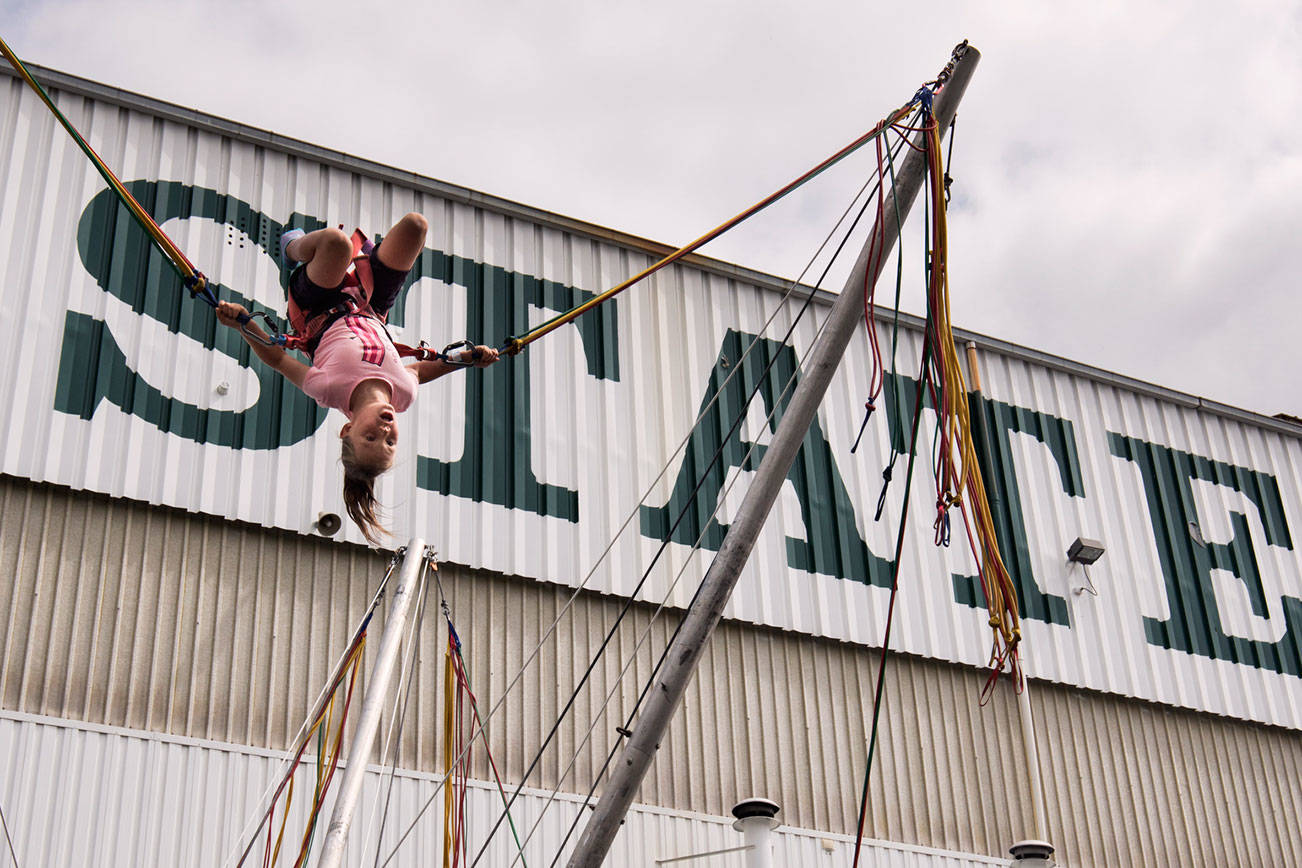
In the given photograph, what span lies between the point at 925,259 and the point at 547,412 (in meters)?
7.71

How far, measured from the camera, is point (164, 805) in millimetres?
13211

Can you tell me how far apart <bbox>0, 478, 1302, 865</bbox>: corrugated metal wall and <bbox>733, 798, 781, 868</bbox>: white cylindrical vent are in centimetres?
268

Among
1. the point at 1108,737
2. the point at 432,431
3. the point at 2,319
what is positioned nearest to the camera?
the point at 2,319

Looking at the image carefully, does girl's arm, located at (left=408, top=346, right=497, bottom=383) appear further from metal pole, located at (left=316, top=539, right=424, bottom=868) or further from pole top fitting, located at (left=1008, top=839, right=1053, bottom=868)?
pole top fitting, located at (left=1008, top=839, right=1053, bottom=868)

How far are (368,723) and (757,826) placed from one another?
3686mm

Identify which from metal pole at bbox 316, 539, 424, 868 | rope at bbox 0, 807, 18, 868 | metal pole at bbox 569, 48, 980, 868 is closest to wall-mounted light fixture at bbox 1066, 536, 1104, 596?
metal pole at bbox 316, 539, 424, 868

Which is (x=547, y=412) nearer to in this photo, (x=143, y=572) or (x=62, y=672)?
(x=143, y=572)

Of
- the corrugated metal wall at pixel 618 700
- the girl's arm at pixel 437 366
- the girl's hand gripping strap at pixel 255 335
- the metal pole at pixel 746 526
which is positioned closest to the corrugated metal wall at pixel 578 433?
the corrugated metal wall at pixel 618 700

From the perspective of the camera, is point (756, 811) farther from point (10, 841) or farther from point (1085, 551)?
Answer: point (1085, 551)

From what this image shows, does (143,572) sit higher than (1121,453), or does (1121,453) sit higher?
(1121,453)

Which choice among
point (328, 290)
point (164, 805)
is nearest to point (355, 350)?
point (328, 290)

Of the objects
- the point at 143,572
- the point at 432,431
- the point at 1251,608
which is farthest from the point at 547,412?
the point at 1251,608

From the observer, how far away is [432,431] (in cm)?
1606

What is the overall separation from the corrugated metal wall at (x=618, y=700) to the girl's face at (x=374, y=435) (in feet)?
21.0
